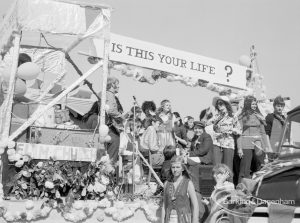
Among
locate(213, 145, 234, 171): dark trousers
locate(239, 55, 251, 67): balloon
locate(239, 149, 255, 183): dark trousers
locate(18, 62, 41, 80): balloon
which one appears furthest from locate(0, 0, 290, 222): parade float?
locate(239, 55, 251, 67): balloon

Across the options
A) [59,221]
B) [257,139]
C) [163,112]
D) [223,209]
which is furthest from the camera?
[163,112]

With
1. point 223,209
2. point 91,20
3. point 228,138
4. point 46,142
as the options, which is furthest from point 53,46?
point 223,209

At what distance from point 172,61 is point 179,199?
3479 mm

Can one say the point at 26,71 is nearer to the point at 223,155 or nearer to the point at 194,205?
the point at 194,205

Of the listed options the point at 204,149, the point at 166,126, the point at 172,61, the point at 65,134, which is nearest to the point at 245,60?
the point at 172,61

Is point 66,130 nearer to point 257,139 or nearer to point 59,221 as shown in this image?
point 59,221

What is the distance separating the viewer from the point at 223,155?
856 centimetres

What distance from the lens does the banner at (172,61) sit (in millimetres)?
8094

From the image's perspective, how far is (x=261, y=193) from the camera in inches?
173

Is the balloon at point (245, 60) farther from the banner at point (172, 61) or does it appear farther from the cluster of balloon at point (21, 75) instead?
the cluster of balloon at point (21, 75)

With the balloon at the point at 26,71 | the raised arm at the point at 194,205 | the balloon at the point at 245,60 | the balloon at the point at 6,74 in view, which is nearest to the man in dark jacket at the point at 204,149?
the raised arm at the point at 194,205

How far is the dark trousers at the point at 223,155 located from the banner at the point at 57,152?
2576 millimetres

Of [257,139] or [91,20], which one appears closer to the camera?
[91,20]

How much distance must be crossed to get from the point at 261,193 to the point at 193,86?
4.84 m
